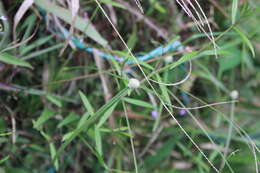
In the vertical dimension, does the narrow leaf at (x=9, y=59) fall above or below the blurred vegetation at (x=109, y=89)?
above

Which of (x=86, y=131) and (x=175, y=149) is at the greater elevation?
(x=86, y=131)

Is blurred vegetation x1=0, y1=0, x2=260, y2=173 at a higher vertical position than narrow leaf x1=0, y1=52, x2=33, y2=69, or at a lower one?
lower

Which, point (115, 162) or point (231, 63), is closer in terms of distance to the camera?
point (115, 162)

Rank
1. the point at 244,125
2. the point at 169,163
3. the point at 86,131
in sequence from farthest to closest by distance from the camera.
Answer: the point at 244,125 → the point at 169,163 → the point at 86,131

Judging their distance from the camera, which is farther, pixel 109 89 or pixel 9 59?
pixel 109 89

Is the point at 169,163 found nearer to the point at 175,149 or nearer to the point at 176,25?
the point at 175,149

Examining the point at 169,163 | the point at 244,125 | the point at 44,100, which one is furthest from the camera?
the point at 244,125

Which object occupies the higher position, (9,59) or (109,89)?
(9,59)

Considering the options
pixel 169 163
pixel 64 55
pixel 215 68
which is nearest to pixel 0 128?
pixel 64 55
